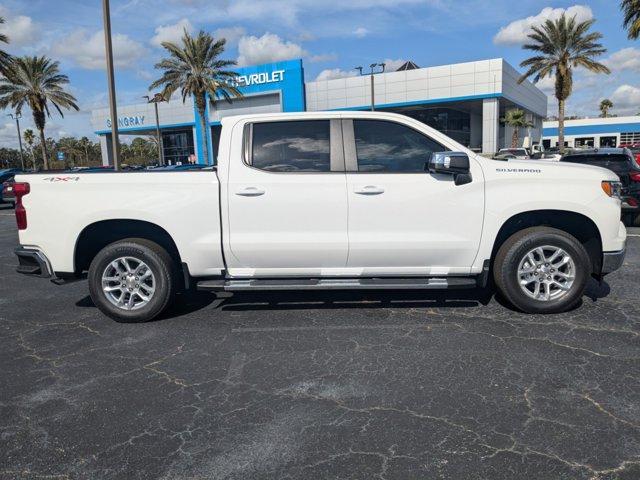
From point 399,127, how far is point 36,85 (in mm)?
40586

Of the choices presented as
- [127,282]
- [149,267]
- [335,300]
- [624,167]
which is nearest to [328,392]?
[335,300]

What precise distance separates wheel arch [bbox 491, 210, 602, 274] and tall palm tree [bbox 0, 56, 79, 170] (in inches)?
1584

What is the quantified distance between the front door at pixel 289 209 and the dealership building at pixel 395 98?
3094 centimetres

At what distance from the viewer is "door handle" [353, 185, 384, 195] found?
479 centimetres

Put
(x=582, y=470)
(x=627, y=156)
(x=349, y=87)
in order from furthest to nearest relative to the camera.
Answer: (x=349, y=87), (x=627, y=156), (x=582, y=470)

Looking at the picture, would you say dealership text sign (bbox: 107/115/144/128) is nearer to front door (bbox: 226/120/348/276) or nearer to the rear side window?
the rear side window

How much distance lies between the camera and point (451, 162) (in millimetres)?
4473

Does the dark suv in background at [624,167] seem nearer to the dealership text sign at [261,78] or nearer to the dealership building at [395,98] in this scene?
the dealership building at [395,98]

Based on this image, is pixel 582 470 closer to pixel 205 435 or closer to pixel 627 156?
pixel 205 435

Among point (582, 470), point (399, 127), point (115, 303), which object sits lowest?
point (582, 470)

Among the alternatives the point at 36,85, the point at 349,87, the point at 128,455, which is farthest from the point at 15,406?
the point at 349,87

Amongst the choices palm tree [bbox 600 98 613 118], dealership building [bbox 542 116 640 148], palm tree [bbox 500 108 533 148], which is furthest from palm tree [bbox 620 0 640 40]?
palm tree [bbox 600 98 613 118]

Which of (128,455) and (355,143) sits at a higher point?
(355,143)

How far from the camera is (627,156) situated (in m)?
10.1
